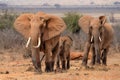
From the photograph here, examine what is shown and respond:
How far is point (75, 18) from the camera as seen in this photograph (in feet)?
125

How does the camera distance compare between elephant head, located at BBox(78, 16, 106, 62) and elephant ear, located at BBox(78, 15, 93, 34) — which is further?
elephant ear, located at BBox(78, 15, 93, 34)

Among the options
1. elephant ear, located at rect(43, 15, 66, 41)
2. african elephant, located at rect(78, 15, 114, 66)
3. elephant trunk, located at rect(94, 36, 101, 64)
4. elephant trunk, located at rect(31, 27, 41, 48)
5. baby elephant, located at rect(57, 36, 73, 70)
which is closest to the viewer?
elephant trunk, located at rect(31, 27, 41, 48)

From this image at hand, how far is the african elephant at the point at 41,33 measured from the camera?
Answer: 53.6 ft

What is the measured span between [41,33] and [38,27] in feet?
1.23

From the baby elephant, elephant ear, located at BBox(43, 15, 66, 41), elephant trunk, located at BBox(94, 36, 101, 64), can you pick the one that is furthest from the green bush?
elephant ear, located at BBox(43, 15, 66, 41)

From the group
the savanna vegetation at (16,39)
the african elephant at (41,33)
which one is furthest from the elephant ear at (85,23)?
the savanna vegetation at (16,39)

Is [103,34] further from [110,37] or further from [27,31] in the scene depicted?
[27,31]

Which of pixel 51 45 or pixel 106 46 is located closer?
pixel 51 45

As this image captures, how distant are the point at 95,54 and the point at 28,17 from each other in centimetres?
446

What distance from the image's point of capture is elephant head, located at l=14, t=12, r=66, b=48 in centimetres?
1630

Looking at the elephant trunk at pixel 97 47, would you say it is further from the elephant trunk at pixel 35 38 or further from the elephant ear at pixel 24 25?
the elephant trunk at pixel 35 38

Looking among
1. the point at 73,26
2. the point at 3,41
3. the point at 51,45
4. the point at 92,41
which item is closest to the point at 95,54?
the point at 92,41

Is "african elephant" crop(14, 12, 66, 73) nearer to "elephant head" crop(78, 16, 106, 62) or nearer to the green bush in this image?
"elephant head" crop(78, 16, 106, 62)

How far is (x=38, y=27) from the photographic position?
16.4 metres
